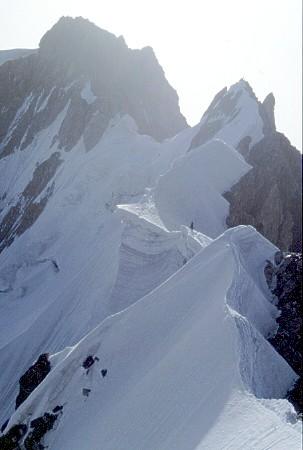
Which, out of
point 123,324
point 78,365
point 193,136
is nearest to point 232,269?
point 123,324

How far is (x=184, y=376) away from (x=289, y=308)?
7816mm

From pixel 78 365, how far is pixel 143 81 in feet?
194

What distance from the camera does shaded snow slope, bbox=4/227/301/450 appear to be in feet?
52.7

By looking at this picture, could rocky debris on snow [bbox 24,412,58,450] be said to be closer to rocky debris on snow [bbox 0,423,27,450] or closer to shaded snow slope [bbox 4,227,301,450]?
shaded snow slope [bbox 4,227,301,450]

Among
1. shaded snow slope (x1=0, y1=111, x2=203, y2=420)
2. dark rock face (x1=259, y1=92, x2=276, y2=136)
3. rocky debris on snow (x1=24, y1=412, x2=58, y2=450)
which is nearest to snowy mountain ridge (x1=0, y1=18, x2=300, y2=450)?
rocky debris on snow (x1=24, y1=412, x2=58, y2=450)

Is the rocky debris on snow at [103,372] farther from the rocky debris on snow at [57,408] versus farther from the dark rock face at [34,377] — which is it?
the dark rock face at [34,377]

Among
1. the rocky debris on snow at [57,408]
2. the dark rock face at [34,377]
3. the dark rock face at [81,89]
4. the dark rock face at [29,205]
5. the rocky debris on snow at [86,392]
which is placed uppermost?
the dark rock face at [81,89]

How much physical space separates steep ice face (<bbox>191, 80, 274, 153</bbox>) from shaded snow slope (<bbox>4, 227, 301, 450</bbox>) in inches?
1110

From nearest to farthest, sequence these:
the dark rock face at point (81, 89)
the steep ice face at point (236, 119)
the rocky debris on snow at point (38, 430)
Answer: the rocky debris on snow at point (38, 430) → the steep ice face at point (236, 119) → the dark rock face at point (81, 89)

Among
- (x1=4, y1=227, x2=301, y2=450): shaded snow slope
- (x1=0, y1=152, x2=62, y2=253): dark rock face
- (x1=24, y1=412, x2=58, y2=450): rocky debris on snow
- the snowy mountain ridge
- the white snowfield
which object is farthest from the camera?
(x1=0, y1=152, x2=62, y2=253): dark rock face

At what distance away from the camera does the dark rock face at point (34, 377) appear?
89.8ft

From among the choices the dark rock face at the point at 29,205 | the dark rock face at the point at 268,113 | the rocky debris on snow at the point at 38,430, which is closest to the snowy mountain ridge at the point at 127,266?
the rocky debris on snow at the point at 38,430

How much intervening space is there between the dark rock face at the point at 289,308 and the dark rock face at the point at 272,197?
15.4 meters

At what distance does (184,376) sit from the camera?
19.7 meters
